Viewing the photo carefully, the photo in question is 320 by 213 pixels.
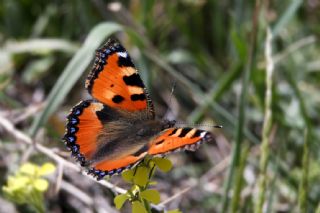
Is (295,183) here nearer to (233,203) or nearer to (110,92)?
(233,203)

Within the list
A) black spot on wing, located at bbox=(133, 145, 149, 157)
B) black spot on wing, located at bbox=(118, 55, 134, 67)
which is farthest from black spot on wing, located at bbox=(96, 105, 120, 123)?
black spot on wing, located at bbox=(133, 145, 149, 157)

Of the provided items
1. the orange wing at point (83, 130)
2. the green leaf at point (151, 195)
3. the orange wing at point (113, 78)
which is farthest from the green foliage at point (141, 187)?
the orange wing at point (113, 78)

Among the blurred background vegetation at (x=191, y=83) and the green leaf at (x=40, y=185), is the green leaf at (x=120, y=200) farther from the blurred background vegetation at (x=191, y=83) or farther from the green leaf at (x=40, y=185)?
the blurred background vegetation at (x=191, y=83)

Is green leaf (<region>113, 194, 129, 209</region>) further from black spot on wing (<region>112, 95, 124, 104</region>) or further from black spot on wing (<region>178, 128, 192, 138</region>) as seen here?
black spot on wing (<region>112, 95, 124, 104</region>)

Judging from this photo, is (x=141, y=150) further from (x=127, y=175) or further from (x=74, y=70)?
(x=74, y=70)

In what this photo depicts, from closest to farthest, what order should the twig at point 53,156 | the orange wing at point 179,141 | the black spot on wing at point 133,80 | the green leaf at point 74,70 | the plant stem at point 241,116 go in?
the orange wing at point 179,141, the twig at point 53,156, the black spot on wing at point 133,80, the plant stem at point 241,116, the green leaf at point 74,70
